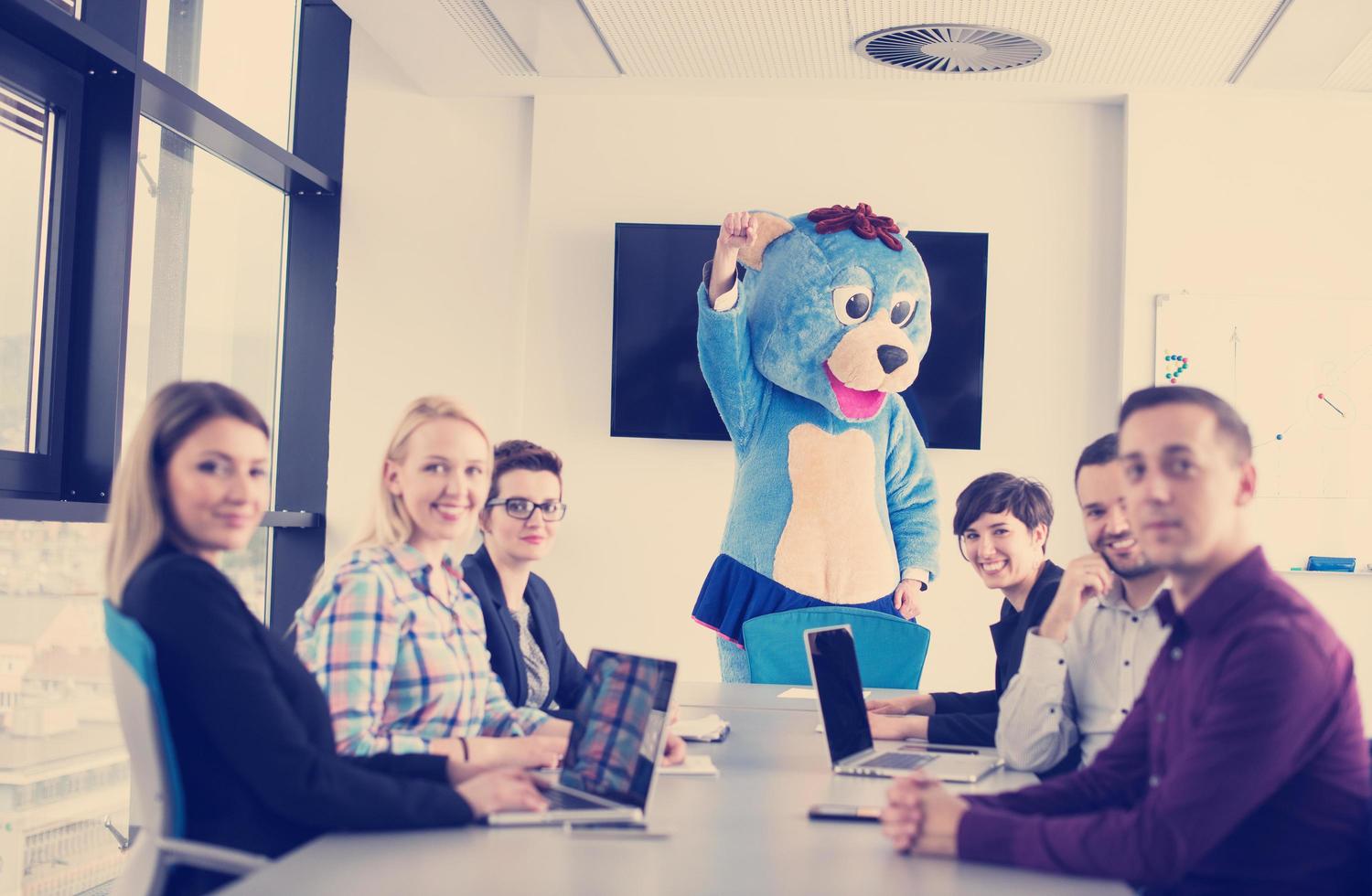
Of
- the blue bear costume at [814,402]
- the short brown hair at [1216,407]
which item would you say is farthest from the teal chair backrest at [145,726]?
the blue bear costume at [814,402]

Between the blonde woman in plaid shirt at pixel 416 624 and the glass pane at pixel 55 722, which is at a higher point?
the blonde woman in plaid shirt at pixel 416 624

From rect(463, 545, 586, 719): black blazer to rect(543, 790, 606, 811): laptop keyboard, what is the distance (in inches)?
19.4

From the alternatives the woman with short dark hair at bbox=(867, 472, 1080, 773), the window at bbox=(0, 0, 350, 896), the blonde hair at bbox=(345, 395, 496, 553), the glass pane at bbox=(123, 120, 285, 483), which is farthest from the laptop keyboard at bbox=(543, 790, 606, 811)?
the glass pane at bbox=(123, 120, 285, 483)

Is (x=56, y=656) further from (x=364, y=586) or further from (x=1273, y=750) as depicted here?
(x=1273, y=750)

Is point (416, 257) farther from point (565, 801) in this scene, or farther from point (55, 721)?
point (565, 801)

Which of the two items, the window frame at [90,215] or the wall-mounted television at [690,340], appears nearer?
Result: the window frame at [90,215]

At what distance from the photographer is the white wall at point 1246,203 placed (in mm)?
4297

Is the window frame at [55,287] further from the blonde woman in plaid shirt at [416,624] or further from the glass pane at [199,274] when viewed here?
the blonde woman in plaid shirt at [416,624]

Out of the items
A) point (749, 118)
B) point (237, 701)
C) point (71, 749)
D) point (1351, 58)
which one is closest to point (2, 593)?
point (71, 749)

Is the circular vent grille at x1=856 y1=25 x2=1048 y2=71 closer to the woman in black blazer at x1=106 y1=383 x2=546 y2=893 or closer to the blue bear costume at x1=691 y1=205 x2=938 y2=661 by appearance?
the blue bear costume at x1=691 y1=205 x2=938 y2=661

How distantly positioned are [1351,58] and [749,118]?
6.42 ft

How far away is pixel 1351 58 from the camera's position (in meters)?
3.97

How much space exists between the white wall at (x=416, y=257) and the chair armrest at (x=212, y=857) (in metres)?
3.18

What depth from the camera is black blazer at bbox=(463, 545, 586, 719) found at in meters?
2.33
